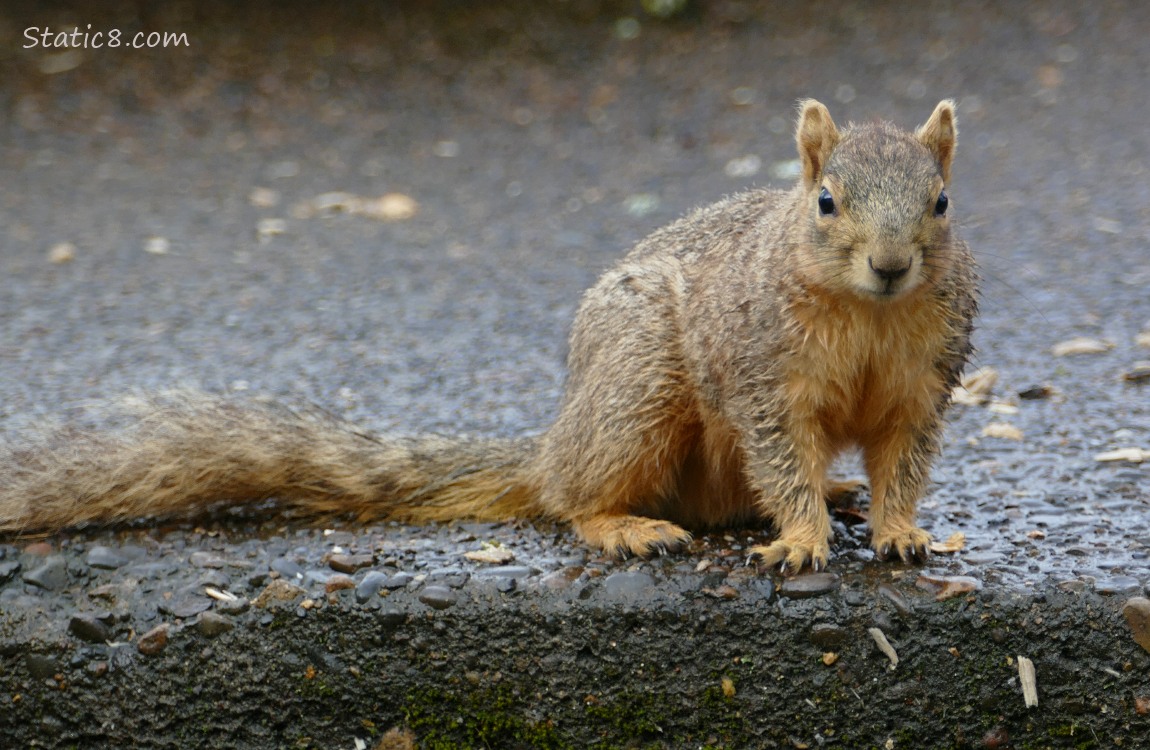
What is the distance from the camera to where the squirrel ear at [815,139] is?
8.44 ft

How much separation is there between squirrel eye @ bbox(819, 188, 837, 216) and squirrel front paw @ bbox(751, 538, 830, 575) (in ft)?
2.12

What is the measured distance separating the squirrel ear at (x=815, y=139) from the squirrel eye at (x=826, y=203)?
127 mm

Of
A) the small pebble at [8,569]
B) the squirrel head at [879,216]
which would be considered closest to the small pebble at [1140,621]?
the squirrel head at [879,216]

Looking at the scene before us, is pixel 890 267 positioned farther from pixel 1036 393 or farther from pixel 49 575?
pixel 49 575

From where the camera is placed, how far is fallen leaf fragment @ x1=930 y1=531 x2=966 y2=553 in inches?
105

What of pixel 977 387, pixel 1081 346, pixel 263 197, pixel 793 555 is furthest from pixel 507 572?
pixel 263 197

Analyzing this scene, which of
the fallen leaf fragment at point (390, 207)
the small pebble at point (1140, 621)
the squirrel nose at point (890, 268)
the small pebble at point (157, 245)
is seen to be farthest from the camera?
the fallen leaf fragment at point (390, 207)

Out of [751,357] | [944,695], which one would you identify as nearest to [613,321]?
[751,357]

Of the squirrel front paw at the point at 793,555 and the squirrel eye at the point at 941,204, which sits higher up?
the squirrel eye at the point at 941,204

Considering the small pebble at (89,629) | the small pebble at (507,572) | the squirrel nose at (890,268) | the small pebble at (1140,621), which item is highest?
the squirrel nose at (890,268)

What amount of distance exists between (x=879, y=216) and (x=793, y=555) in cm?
68

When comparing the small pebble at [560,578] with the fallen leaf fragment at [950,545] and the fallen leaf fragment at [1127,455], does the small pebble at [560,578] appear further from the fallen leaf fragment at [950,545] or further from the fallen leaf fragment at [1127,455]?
the fallen leaf fragment at [1127,455]

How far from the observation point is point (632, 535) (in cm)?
274

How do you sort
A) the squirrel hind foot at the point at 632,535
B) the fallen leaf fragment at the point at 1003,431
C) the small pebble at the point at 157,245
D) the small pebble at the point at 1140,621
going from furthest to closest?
1. the small pebble at the point at 157,245
2. the fallen leaf fragment at the point at 1003,431
3. the squirrel hind foot at the point at 632,535
4. the small pebble at the point at 1140,621
